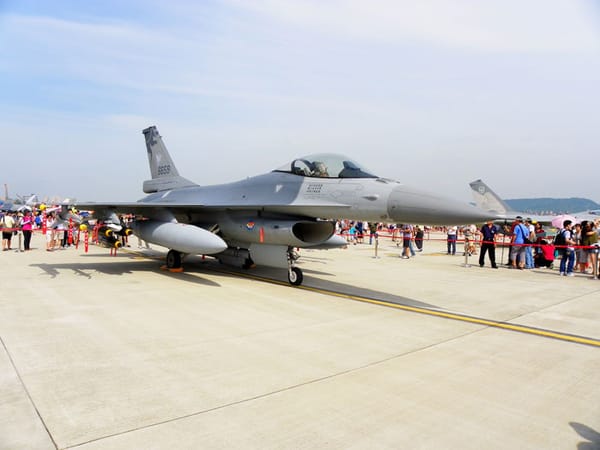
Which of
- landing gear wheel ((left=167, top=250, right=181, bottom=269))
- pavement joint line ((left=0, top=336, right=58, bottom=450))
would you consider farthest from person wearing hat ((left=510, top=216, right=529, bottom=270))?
pavement joint line ((left=0, top=336, right=58, bottom=450))

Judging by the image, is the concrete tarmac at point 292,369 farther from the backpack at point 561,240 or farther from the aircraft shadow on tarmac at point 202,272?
the backpack at point 561,240

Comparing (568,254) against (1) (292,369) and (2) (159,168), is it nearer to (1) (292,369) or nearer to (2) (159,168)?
(1) (292,369)

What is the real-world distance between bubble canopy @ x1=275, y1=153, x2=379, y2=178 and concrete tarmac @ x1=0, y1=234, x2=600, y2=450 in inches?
88.4

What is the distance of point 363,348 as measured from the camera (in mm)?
4531

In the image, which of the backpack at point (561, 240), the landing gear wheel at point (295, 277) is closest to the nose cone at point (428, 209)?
the landing gear wheel at point (295, 277)

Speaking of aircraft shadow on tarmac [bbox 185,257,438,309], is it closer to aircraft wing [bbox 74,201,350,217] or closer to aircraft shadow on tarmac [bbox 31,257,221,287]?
aircraft shadow on tarmac [bbox 31,257,221,287]

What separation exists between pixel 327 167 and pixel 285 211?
4.05ft

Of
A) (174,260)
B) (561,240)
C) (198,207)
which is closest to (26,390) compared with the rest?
(198,207)

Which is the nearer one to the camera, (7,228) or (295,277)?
(295,277)

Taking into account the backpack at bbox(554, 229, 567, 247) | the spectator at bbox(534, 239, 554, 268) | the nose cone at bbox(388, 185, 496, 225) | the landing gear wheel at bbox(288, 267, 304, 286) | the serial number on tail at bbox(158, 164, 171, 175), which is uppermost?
the serial number on tail at bbox(158, 164, 171, 175)

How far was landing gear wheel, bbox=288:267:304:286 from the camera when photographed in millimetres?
8250

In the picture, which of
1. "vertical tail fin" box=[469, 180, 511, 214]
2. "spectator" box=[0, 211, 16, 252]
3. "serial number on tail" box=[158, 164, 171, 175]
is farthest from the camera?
"vertical tail fin" box=[469, 180, 511, 214]

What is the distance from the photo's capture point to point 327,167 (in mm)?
8078

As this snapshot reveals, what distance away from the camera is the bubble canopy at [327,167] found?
777 centimetres
